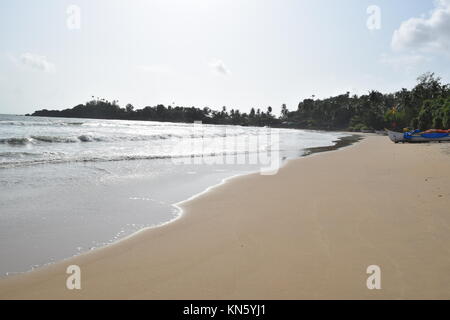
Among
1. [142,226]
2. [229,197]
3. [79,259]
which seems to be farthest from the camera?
[229,197]

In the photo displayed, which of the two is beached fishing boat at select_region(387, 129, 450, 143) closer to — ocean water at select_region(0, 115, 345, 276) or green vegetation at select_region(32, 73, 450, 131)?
green vegetation at select_region(32, 73, 450, 131)

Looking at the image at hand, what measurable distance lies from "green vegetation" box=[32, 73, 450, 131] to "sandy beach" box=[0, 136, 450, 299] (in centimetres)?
4136

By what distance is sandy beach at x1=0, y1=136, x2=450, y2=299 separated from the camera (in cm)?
313

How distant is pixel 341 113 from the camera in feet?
413

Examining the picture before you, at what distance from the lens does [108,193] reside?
8.01 meters

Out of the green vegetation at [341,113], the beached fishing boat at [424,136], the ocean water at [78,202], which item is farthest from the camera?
the green vegetation at [341,113]

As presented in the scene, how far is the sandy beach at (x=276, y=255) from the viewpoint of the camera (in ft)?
10.3

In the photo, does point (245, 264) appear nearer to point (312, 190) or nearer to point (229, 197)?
point (229, 197)

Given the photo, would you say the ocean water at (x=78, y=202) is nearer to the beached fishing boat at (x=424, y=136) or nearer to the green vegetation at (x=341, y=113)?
the beached fishing boat at (x=424, y=136)

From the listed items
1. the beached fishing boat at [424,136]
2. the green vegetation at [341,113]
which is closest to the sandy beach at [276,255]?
the beached fishing boat at [424,136]

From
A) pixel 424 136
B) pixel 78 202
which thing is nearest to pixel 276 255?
pixel 78 202

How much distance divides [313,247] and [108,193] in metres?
5.66

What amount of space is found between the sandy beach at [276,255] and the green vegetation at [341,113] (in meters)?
41.4
